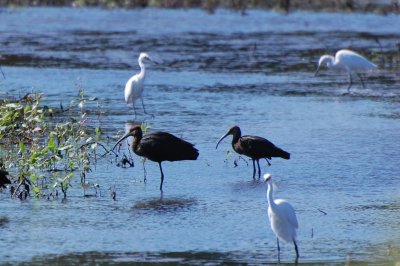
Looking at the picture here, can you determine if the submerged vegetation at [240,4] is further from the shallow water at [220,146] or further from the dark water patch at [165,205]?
the dark water patch at [165,205]

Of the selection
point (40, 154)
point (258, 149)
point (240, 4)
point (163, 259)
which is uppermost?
point (40, 154)

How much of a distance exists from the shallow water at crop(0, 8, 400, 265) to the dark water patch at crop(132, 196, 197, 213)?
0.01m

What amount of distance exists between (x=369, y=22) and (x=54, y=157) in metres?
23.1

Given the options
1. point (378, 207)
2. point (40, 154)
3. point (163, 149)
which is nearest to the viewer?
point (378, 207)

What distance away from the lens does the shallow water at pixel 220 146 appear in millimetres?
9445

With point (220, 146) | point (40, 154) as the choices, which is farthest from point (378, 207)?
point (220, 146)

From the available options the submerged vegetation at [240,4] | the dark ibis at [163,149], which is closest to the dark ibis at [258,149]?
the dark ibis at [163,149]

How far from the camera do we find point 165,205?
35.8 feet

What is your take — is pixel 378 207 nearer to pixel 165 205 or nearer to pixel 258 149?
pixel 258 149

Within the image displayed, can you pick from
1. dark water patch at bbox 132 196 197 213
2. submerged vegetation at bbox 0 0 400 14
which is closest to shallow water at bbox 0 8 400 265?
dark water patch at bbox 132 196 197 213

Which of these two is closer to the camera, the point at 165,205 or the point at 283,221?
the point at 283,221

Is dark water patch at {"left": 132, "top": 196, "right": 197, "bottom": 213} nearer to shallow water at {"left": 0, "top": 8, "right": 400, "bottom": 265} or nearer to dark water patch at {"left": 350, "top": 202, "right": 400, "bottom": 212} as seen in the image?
shallow water at {"left": 0, "top": 8, "right": 400, "bottom": 265}

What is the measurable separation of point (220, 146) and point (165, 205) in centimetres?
336

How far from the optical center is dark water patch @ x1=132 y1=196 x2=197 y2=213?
35.2ft
